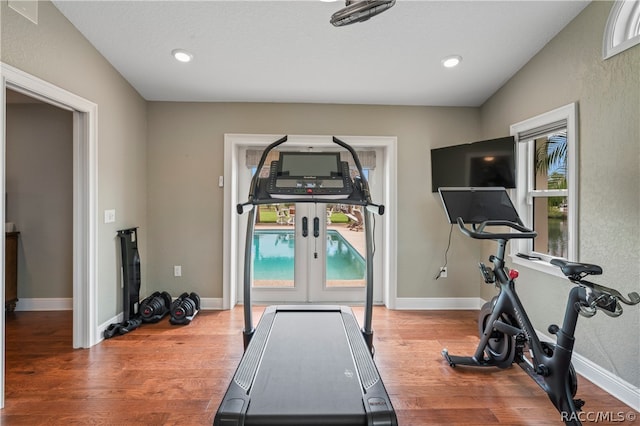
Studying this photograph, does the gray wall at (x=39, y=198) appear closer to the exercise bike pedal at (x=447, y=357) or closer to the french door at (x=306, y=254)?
the french door at (x=306, y=254)

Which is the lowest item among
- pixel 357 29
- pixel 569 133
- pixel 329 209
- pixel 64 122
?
pixel 329 209

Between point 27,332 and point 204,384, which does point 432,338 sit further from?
point 27,332

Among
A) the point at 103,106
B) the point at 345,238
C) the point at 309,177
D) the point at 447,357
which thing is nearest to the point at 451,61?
the point at 309,177

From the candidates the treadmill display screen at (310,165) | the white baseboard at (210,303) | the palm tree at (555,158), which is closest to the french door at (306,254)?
the white baseboard at (210,303)

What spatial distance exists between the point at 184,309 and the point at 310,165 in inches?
86.8

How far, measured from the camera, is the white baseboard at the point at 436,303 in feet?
12.3

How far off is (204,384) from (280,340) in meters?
0.62

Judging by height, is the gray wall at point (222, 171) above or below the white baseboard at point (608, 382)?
above

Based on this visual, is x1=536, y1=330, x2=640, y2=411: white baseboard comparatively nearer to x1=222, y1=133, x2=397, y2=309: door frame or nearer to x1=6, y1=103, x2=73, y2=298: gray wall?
x1=222, y1=133, x2=397, y2=309: door frame

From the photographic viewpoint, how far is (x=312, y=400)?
1437mm

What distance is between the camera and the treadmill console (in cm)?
210

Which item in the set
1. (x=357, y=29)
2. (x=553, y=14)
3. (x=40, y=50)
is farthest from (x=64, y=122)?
(x=553, y=14)

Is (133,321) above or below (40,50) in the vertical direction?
below

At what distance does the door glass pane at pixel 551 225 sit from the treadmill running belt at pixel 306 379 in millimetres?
2078
